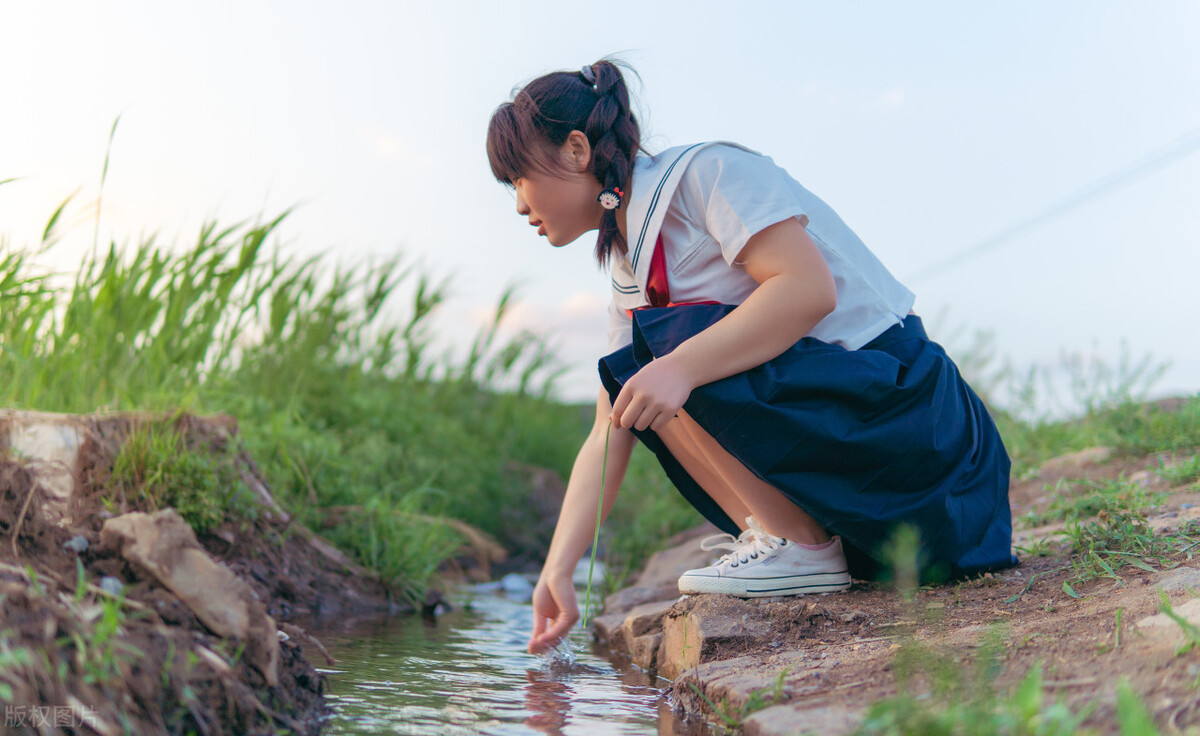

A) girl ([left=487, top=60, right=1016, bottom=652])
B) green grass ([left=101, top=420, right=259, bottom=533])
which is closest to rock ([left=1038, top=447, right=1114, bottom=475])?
girl ([left=487, top=60, right=1016, bottom=652])

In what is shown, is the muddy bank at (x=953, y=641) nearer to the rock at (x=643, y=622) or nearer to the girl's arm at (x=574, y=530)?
the rock at (x=643, y=622)

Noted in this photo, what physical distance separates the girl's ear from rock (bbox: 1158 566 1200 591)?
4.57 feet

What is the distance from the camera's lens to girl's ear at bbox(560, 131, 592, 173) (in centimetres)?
213

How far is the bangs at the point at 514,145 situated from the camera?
6.98 ft

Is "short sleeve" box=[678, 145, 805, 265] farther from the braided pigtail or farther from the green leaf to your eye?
the green leaf

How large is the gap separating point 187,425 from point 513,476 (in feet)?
8.92

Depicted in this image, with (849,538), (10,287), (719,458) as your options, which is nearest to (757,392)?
(719,458)

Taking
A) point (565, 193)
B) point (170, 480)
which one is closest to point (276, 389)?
point (170, 480)

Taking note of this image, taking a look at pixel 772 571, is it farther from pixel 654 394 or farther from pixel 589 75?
pixel 589 75

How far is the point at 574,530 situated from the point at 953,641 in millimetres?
930

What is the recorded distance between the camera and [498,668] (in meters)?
2.17

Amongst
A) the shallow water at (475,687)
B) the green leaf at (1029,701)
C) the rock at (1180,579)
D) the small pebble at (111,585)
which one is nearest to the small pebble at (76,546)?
the small pebble at (111,585)

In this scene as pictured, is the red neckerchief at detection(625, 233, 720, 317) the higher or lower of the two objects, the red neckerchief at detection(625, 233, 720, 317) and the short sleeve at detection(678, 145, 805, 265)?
the lower

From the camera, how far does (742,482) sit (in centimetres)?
204
